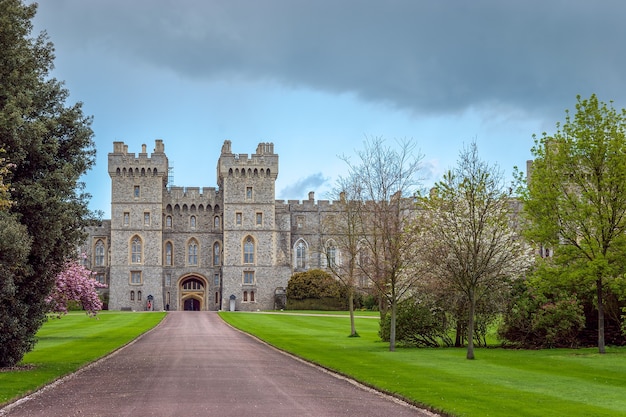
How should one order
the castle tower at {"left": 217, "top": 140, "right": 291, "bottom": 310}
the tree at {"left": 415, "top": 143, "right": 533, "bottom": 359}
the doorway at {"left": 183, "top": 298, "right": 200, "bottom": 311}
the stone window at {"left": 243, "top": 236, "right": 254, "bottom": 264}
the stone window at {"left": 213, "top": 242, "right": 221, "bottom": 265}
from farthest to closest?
1. the doorway at {"left": 183, "top": 298, "right": 200, "bottom": 311}
2. the stone window at {"left": 213, "top": 242, "right": 221, "bottom": 265}
3. the stone window at {"left": 243, "top": 236, "right": 254, "bottom": 264}
4. the castle tower at {"left": 217, "top": 140, "right": 291, "bottom": 310}
5. the tree at {"left": 415, "top": 143, "right": 533, "bottom": 359}

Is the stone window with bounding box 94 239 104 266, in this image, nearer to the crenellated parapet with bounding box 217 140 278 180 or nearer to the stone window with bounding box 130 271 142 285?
the stone window with bounding box 130 271 142 285

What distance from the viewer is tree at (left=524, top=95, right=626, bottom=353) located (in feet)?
103

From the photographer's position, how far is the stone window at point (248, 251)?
84.9 metres

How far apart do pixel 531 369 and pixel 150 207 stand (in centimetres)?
6420

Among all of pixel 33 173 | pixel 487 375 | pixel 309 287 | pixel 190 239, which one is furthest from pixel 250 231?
pixel 487 375

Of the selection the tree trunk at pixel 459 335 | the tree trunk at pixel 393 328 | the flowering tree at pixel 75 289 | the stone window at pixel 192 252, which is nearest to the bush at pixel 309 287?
the stone window at pixel 192 252

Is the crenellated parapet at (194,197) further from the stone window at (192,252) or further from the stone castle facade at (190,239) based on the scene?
the stone window at (192,252)

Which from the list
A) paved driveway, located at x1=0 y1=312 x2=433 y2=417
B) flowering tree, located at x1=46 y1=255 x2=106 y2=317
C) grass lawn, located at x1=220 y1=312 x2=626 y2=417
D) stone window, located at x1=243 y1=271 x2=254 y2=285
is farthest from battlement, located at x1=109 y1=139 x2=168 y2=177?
paved driveway, located at x1=0 y1=312 x2=433 y2=417

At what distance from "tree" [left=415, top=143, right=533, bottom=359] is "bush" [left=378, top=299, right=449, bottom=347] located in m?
1.49

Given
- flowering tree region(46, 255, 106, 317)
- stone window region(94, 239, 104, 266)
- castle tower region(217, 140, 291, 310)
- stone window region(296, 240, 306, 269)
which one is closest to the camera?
flowering tree region(46, 255, 106, 317)

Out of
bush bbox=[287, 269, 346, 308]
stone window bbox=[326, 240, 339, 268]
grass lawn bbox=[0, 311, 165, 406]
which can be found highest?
stone window bbox=[326, 240, 339, 268]

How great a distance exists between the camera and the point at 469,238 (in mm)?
31234

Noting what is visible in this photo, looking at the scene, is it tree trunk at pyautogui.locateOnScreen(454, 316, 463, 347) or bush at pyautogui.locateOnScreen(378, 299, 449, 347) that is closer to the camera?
bush at pyautogui.locateOnScreen(378, 299, 449, 347)

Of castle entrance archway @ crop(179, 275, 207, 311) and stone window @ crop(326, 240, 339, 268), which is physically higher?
stone window @ crop(326, 240, 339, 268)
